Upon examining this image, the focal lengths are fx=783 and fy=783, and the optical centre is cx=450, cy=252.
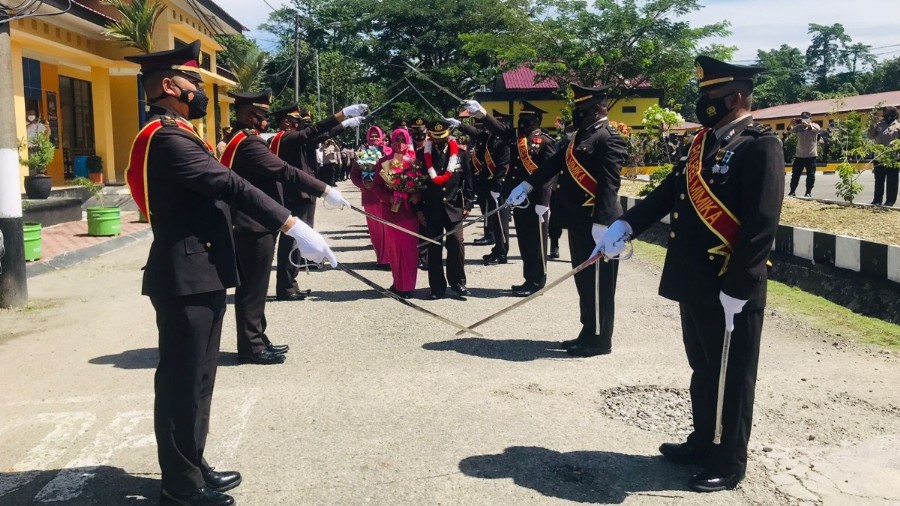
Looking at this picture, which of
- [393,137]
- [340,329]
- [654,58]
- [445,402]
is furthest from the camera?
[654,58]

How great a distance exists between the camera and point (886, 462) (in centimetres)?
414

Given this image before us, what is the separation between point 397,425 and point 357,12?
5302cm

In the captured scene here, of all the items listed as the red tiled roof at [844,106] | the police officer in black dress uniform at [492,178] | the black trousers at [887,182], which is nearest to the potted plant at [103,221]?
the police officer in black dress uniform at [492,178]

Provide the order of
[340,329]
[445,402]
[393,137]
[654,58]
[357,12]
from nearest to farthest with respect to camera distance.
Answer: [445,402]
[340,329]
[393,137]
[654,58]
[357,12]

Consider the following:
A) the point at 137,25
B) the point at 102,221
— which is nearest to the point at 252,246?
the point at 102,221

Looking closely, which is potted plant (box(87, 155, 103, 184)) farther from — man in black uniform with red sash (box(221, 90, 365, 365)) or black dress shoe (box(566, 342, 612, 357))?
black dress shoe (box(566, 342, 612, 357))

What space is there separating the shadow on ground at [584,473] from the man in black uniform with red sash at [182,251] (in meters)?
1.41

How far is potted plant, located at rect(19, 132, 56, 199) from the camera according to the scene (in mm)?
15789

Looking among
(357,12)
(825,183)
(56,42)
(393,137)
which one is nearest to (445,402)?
(393,137)

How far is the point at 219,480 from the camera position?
12.8ft

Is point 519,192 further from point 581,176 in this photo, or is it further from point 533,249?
point 533,249

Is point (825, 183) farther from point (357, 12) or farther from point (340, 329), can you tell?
point (357, 12)

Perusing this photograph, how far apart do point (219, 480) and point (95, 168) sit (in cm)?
2019

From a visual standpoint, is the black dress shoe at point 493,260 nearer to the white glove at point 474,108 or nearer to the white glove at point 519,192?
the white glove at point 474,108
